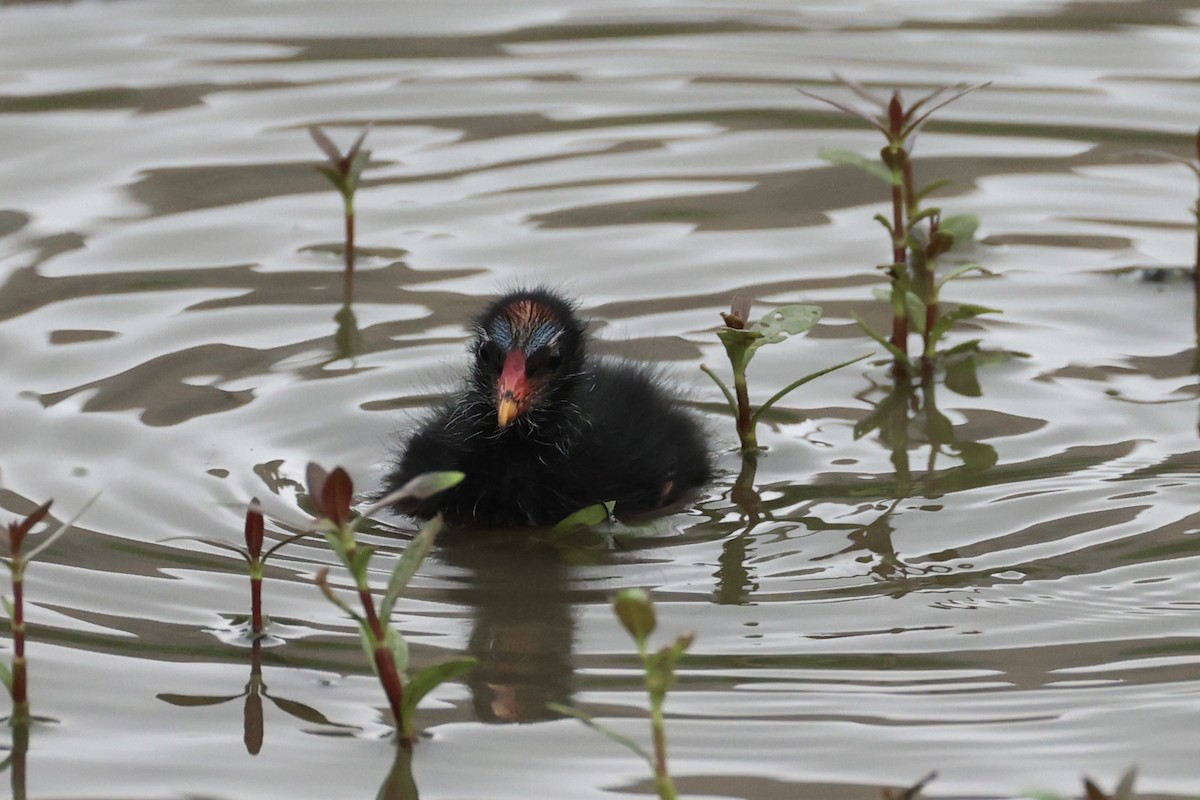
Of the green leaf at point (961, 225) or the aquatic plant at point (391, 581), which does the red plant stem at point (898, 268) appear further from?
the aquatic plant at point (391, 581)

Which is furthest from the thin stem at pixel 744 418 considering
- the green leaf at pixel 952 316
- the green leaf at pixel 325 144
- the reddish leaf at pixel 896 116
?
the green leaf at pixel 325 144

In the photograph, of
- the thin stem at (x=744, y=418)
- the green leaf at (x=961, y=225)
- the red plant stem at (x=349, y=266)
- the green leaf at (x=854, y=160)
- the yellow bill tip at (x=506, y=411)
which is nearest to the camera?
the yellow bill tip at (x=506, y=411)

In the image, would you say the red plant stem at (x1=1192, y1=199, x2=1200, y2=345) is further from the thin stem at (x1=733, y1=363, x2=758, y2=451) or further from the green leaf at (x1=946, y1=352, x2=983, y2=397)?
the thin stem at (x1=733, y1=363, x2=758, y2=451)

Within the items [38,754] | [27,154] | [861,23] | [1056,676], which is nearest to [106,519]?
[38,754]

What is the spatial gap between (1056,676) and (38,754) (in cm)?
233

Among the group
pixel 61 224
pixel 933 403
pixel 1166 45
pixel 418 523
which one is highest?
pixel 1166 45

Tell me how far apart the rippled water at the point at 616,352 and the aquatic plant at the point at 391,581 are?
0.59 feet

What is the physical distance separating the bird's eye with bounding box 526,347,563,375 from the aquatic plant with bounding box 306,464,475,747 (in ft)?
5.54

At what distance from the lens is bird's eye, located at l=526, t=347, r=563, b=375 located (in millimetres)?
5621

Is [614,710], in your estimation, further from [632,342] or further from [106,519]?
[632,342]

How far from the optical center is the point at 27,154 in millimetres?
8859

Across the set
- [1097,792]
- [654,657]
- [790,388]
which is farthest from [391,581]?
[790,388]

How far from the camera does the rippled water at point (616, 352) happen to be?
164 inches

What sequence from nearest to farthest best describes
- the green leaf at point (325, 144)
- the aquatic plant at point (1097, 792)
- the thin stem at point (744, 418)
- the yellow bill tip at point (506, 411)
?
the aquatic plant at point (1097, 792)
the yellow bill tip at point (506, 411)
the thin stem at point (744, 418)
the green leaf at point (325, 144)
